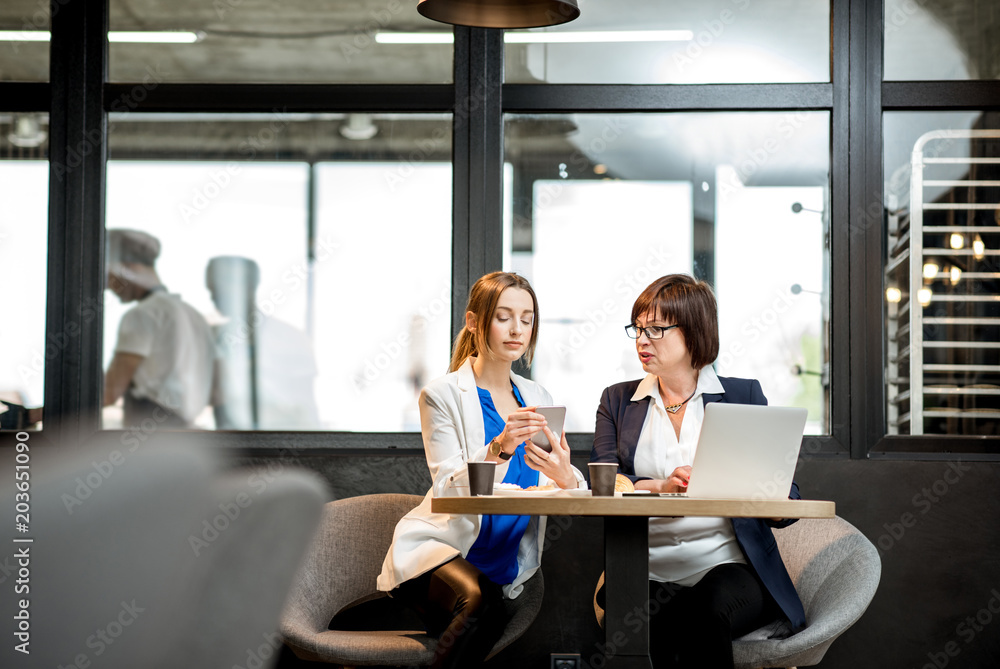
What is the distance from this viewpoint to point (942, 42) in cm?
359

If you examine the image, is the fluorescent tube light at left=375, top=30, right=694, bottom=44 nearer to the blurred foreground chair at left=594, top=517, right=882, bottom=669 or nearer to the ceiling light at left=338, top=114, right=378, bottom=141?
the ceiling light at left=338, top=114, right=378, bottom=141

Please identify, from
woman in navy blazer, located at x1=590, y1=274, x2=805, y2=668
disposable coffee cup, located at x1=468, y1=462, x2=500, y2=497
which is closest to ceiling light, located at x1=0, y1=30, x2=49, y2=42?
woman in navy blazer, located at x1=590, y1=274, x2=805, y2=668

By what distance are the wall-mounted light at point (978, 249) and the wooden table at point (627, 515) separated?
6.04 ft

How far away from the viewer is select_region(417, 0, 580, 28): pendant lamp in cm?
255

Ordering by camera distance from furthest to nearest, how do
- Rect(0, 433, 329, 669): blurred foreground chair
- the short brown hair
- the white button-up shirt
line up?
1. the short brown hair
2. the white button-up shirt
3. Rect(0, 433, 329, 669): blurred foreground chair

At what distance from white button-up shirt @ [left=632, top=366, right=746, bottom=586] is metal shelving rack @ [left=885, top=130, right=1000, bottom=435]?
106 centimetres

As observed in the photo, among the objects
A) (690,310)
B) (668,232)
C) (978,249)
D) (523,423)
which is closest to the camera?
(523,423)

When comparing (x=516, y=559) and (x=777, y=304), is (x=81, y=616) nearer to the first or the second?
(x=516, y=559)

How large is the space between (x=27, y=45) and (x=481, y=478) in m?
2.72

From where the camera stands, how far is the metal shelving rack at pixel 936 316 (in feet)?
11.5

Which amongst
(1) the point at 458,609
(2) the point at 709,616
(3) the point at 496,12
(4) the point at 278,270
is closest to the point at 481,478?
(1) the point at 458,609

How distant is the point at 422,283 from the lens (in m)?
3.77

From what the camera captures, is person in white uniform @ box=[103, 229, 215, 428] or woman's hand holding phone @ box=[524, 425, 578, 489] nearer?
woman's hand holding phone @ box=[524, 425, 578, 489]

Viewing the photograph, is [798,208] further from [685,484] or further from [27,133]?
[27,133]
